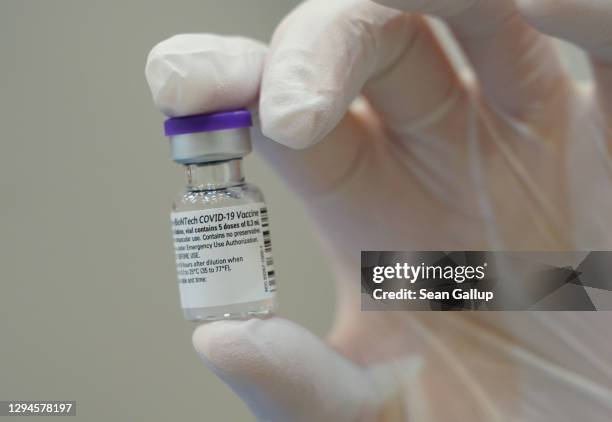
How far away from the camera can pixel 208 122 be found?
598 mm

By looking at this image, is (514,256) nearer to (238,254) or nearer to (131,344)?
(238,254)

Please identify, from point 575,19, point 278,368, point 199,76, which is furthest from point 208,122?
point 575,19

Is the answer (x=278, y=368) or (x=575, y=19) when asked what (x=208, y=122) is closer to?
(x=278, y=368)

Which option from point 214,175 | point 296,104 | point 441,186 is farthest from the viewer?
point 441,186

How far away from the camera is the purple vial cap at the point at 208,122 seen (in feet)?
1.96

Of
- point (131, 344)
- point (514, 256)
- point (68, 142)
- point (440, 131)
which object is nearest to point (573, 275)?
point (514, 256)

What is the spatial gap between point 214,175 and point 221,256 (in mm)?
117

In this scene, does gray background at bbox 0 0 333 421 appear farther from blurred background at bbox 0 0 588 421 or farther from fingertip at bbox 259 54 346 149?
fingertip at bbox 259 54 346 149

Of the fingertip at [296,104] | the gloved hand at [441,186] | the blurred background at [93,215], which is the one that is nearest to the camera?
the fingertip at [296,104]

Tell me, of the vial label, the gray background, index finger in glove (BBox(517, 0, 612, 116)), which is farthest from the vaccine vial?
the gray background

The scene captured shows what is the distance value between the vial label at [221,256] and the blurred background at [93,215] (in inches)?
20.5

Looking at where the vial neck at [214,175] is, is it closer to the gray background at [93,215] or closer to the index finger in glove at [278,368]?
the index finger in glove at [278,368]

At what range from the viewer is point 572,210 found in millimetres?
819

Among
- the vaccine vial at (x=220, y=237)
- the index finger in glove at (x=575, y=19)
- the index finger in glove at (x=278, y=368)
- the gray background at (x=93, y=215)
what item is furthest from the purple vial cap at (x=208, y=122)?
the gray background at (x=93, y=215)
